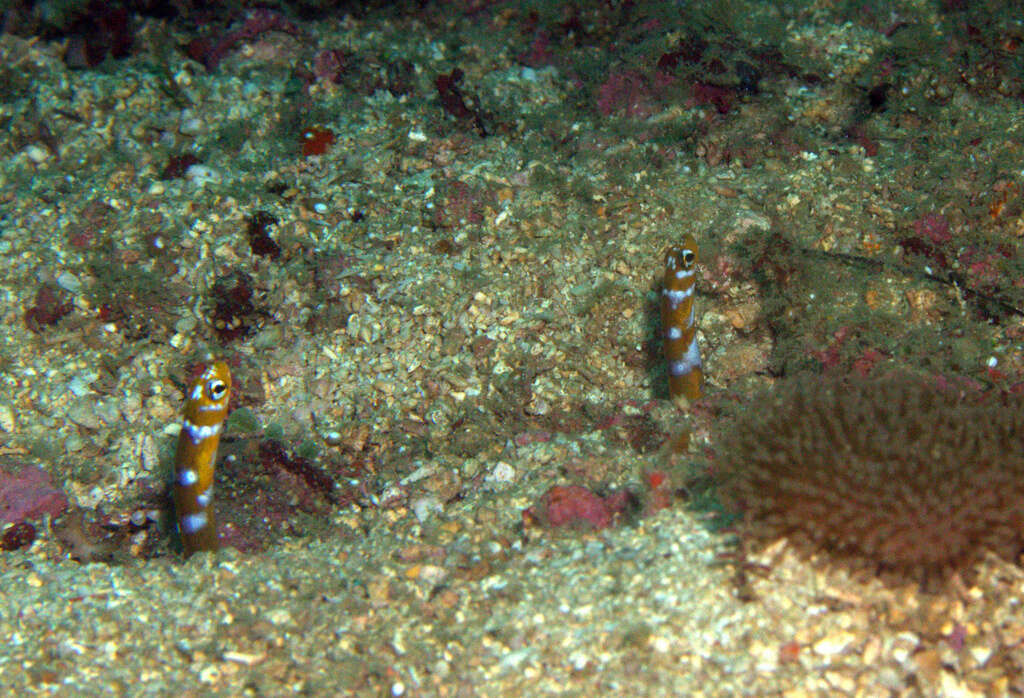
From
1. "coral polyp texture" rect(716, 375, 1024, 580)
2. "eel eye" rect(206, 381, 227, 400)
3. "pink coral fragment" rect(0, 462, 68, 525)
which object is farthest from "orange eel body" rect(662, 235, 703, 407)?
"pink coral fragment" rect(0, 462, 68, 525)

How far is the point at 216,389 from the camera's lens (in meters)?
3.80

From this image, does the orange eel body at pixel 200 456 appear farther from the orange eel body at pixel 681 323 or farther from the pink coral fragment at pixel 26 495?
the orange eel body at pixel 681 323

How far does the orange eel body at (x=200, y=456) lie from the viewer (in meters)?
3.79

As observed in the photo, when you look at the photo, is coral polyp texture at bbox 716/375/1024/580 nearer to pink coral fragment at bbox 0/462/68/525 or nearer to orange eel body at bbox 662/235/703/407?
orange eel body at bbox 662/235/703/407

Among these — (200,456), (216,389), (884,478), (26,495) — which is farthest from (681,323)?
Result: (26,495)

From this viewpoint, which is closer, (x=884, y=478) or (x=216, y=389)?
(x=884, y=478)

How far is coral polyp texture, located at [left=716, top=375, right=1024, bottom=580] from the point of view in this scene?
8.85ft

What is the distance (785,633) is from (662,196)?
3.52 m

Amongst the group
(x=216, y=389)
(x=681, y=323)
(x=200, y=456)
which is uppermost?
(x=681, y=323)

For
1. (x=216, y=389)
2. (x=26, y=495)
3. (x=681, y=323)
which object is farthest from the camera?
(x=26, y=495)

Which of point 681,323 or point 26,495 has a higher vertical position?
point 681,323

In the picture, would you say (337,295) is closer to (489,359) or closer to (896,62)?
(489,359)

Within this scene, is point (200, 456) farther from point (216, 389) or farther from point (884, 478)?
point (884, 478)

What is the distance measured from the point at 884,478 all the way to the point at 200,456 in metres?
3.63
